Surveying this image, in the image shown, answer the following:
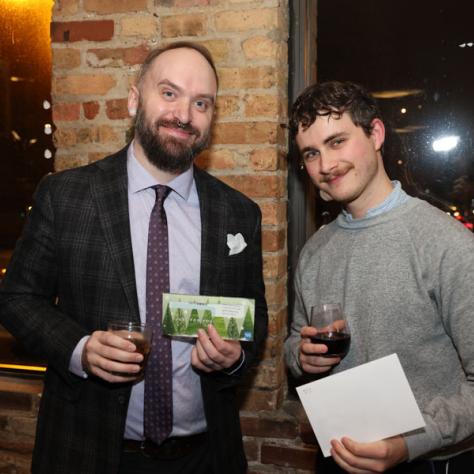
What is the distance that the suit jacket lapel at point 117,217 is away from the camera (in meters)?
1.70

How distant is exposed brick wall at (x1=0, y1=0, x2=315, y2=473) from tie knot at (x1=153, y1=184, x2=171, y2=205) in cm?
45

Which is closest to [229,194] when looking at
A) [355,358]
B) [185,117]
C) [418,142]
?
[185,117]

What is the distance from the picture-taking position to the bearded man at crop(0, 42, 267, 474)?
168 centimetres

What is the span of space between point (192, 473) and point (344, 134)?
1207 millimetres

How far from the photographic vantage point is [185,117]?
71.9 inches

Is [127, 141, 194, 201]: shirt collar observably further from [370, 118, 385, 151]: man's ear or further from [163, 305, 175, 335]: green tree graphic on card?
[370, 118, 385, 151]: man's ear

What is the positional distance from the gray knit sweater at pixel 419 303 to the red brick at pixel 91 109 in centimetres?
127

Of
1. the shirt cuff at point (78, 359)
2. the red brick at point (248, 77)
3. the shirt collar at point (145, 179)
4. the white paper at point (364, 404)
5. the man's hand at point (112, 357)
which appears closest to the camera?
the white paper at point (364, 404)

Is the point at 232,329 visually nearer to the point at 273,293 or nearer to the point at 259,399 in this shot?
the point at 273,293

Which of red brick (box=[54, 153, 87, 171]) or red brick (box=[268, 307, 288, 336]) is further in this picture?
red brick (box=[54, 153, 87, 171])

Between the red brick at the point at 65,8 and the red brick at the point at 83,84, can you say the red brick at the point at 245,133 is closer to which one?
the red brick at the point at 83,84

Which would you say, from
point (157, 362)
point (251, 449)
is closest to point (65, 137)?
point (157, 362)

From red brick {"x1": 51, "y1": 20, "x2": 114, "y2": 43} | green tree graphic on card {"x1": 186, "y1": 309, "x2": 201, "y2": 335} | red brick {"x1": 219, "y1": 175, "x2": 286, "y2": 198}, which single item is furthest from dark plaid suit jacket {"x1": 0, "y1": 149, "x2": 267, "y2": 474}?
red brick {"x1": 51, "y1": 20, "x2": 114, "y2": 43}

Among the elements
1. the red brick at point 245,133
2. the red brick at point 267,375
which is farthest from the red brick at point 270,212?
the red brick at point 267,375
